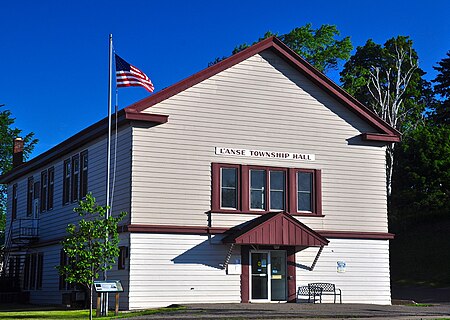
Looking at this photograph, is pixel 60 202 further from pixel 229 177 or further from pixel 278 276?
pixel 278 276

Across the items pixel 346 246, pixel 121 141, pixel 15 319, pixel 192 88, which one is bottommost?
pixel 15 319

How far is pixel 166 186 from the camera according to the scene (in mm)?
27781

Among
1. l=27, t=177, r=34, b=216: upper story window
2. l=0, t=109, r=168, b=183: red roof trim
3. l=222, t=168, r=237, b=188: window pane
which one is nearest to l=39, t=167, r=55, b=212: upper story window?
l=0, t=109, r=168, b=183: red roof trim

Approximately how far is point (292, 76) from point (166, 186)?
7229 millimetres

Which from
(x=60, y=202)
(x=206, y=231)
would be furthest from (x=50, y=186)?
(x=206, y=231)

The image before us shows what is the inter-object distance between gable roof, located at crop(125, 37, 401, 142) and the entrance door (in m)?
6.38

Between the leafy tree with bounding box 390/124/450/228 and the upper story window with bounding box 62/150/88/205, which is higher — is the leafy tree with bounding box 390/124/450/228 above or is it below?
above

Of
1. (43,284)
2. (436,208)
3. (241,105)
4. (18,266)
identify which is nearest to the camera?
(241,105)

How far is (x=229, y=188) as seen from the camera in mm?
28969

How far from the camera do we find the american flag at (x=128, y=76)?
27266mm

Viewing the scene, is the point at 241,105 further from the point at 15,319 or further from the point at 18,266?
the point at 18,266

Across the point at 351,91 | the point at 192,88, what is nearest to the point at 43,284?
the point at 192,88

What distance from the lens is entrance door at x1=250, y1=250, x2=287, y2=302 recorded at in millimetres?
28875

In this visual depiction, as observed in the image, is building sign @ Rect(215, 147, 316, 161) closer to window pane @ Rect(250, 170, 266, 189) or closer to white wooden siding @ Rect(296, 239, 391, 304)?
window pane @ Rect(250, 170, 266, 189)
